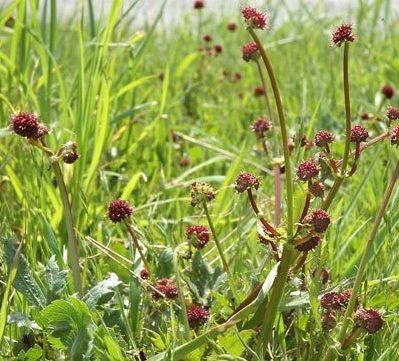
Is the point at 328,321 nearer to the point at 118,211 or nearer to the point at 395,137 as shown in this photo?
the point at 395,137

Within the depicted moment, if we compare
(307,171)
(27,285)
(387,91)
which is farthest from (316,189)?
(387,91)

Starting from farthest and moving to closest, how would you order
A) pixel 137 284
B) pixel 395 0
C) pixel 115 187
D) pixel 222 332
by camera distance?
pixel 395 0 < pixel 115 187 < pixel 137 284 < pixel 222 332

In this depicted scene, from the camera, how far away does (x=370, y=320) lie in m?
1.46

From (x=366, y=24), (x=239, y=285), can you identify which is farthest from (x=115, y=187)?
(x=366, y=24)

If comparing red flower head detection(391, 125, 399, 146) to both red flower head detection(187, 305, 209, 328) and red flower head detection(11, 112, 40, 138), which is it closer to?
red flower head detection(187, 305, 209, 328)

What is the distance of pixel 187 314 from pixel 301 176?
0.29 meters

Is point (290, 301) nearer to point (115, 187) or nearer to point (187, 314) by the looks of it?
point (187, 314)

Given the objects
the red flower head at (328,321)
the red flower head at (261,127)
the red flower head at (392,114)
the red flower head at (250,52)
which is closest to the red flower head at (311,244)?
the red flower head at (328,321)

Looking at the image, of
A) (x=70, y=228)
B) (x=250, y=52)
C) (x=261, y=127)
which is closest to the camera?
(x=70, y=228)

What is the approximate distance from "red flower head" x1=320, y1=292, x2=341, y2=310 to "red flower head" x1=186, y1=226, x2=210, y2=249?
0.85 ft

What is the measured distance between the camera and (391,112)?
5.30 feet

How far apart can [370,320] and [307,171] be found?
Answer: 0.24 m

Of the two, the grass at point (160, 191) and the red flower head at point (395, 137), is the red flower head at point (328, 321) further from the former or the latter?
the red flower head at point (395, 137)

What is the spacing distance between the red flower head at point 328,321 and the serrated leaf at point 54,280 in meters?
0.42
